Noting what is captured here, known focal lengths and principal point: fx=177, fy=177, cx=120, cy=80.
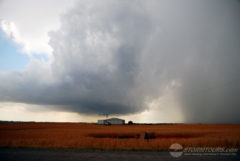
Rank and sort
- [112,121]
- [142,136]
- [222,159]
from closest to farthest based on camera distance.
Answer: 1. [222,159]
2. [142,136]
3. [112,121]

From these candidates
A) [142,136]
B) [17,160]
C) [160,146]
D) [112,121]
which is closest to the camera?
[17,160]

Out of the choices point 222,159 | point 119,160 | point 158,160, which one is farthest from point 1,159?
point 222,159

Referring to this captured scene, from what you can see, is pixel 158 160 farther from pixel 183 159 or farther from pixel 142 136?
pixel 142 136

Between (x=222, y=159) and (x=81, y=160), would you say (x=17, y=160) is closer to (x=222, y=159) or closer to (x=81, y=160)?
(x=81, y=160)

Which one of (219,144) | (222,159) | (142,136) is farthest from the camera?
(142,136)

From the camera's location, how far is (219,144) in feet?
82.2

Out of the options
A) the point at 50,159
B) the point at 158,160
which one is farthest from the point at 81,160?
the point at 158,160

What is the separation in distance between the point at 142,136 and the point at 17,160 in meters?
26.0

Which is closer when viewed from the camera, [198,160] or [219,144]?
[198,160]

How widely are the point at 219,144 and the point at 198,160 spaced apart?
12.8 meters

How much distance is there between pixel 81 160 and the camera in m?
14.5

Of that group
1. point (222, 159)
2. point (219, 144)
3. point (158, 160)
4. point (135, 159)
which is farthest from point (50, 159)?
point (219, 144)

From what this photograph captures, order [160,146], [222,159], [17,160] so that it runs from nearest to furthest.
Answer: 1. [17,160]
2. [222,159]
3. [160,146]

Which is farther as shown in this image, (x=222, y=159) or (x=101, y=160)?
(x=222, y=159)
